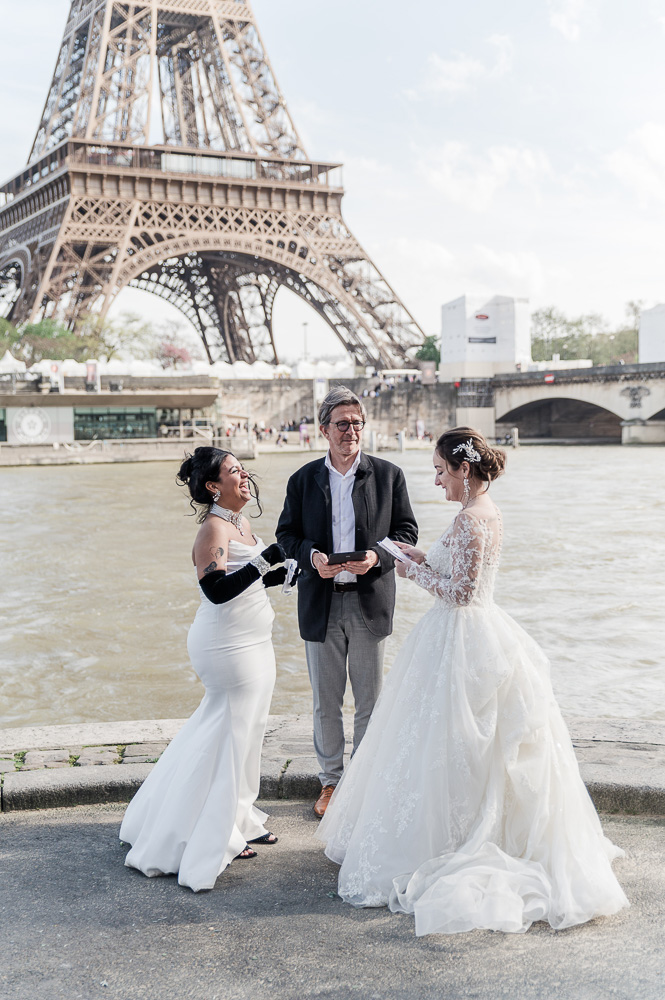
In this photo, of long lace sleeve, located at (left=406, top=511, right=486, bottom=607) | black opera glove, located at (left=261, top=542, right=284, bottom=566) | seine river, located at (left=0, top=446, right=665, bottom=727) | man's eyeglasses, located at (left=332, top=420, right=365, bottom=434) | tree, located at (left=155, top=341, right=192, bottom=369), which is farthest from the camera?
tree, located at (left=155, top=341, right=192, bottom=369)

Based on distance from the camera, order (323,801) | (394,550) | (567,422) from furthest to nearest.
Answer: (567,422) < (323,801) < (394,550)

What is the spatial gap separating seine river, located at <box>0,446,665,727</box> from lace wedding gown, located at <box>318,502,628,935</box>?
298 cm

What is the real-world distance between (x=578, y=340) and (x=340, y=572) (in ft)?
235

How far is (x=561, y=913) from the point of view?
2.98 metres

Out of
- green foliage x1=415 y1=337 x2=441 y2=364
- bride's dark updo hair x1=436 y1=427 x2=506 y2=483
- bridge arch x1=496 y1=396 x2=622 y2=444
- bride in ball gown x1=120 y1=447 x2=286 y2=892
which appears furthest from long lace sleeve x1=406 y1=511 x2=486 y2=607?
green foliage x1=415 y1=337 x2=441 y2=364

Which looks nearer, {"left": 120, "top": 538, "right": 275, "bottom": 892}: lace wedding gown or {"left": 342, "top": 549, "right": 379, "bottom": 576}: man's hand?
{"left": 120, "top": 538, "right": 275, "bottom": 892}: lace wedding gown

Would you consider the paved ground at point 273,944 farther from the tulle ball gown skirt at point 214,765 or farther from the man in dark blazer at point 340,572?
the man in dark blazer at point 340,572

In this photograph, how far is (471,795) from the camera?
129 inches

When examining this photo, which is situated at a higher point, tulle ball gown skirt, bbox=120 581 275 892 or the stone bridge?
the stone bridge

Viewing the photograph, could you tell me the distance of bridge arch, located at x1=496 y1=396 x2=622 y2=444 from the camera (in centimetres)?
5528

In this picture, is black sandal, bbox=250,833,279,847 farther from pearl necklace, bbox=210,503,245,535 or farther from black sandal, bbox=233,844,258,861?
pearl necklace, bbox=210,503,245,535

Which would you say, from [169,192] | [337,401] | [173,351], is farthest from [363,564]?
[173,351]

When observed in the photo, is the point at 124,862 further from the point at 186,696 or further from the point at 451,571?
the point at 186,696

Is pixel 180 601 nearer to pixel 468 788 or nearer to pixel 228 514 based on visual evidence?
pixel 228 514
